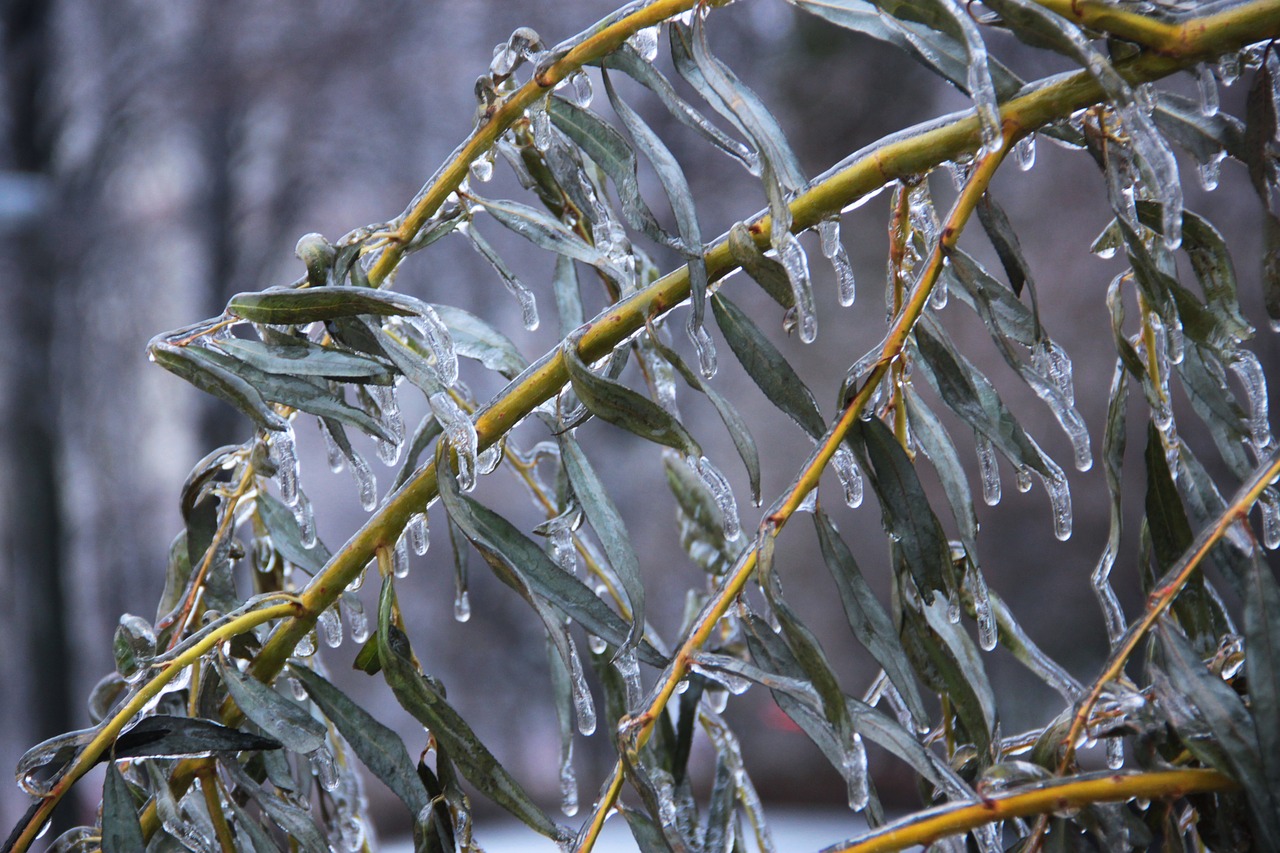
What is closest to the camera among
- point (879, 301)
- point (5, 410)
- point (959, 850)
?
point (959, 850)

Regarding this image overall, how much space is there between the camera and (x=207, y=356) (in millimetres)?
474

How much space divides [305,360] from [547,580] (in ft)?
0.48

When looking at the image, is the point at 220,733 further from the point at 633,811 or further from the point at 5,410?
the point at 5,410

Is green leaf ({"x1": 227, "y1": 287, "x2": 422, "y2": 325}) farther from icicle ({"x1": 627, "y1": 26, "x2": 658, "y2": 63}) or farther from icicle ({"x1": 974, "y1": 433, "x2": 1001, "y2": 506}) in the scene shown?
icicle ({"x1": 974, "y1": 433, "x2": 1001, "y2": 506})

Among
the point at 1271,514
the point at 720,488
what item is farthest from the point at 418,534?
the point at 1271,514

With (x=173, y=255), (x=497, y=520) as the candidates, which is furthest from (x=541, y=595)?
(x=173, y=255)

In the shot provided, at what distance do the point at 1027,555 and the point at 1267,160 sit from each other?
2.59m

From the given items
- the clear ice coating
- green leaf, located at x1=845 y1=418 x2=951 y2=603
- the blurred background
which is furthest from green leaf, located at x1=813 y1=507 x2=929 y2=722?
the blurred background

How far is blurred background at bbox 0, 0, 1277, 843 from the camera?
2.56 meters

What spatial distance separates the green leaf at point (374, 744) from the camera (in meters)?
0.47

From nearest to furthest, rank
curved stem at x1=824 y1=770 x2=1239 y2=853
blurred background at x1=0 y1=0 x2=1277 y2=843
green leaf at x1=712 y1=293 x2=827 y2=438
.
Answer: curved stem at x1=824 y1=770 x2=1239 y2=853
green leaf at x1=712 y1=293 x2=827 y2=438
blurred background at x1=0 y1=0 x2=1277 y2=843

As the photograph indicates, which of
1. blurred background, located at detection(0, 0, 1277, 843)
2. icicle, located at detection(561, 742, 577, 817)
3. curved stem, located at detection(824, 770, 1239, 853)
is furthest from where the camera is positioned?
blurred background, located at detection(0, 0, 1277, 843)

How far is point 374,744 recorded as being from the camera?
0.47 m

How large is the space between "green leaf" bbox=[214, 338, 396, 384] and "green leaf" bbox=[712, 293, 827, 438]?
0.15 metres
